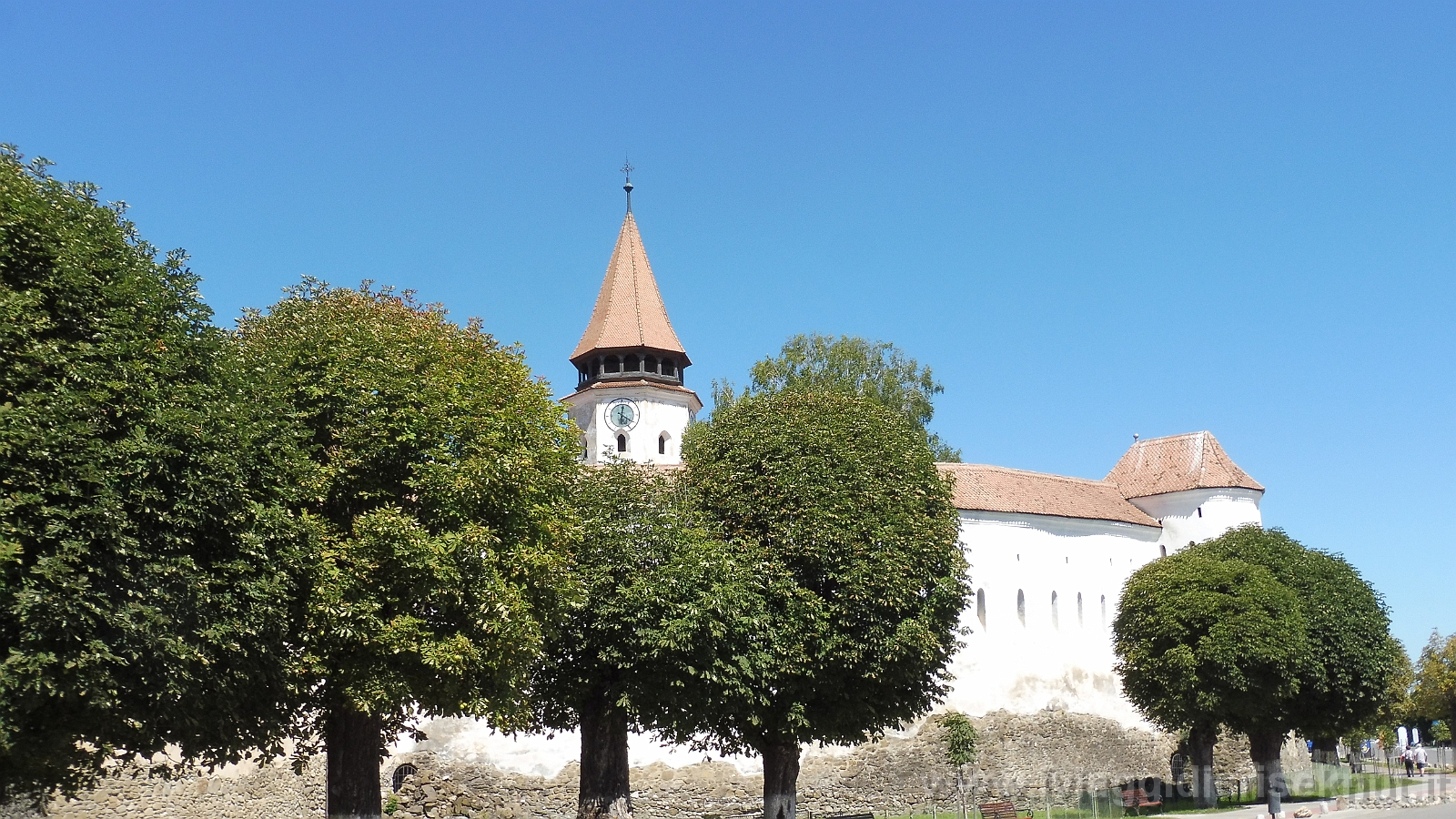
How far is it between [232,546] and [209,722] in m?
3.06

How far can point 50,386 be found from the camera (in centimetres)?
1634

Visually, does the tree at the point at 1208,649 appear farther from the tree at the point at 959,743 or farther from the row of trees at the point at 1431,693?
the row of trees at the point at 1431,693

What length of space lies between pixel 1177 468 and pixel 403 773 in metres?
38.6

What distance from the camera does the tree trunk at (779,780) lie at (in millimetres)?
28641

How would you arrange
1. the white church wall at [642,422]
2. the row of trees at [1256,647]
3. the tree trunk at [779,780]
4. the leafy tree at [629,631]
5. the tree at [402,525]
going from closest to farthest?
1. the tree at [402,525]
2. the leafy tree at [629,631]
3. the tree trunk at [779,780]
4. the row of trees at [1256,647]
5. the white church wall at [642,422]

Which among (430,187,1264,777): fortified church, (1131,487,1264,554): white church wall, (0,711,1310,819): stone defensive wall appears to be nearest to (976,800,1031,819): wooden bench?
(0,711,1310,819): stone defensive wall

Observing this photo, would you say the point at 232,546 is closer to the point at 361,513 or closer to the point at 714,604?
the point at 361,513

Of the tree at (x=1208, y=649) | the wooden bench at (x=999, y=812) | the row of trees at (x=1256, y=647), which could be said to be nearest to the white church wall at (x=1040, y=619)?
the row of trees at (x=1256, y=647)

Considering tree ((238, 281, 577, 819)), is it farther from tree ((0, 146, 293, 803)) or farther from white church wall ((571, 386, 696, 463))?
white church wall ((571, 386, 696, 463))

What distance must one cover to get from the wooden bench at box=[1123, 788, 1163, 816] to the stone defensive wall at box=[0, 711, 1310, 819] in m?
1.54

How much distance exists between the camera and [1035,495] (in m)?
52.3

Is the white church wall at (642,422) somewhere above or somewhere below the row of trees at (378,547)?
above

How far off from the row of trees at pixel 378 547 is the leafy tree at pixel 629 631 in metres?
0.07

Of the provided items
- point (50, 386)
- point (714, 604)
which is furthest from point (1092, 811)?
point (50, 386)
